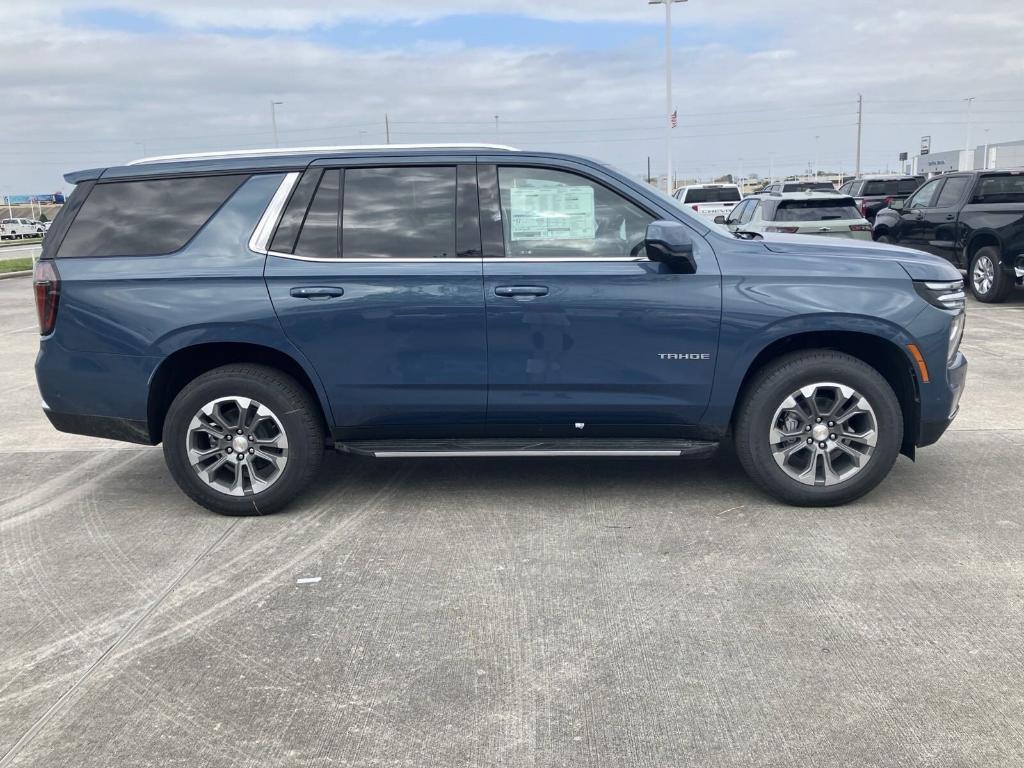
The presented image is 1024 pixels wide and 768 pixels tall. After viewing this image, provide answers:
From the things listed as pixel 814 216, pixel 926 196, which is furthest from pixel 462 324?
pixel 926 196

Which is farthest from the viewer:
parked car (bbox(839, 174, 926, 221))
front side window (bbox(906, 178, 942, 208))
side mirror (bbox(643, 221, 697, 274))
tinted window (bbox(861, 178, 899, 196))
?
tinted window (bbox(861, 178, 899, 196))

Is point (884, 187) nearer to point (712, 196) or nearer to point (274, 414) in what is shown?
point (712, 196)

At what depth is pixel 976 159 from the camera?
5700 centimetres

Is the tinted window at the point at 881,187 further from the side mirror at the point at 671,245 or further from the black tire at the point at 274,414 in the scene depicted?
the black tire at the point at 274,414

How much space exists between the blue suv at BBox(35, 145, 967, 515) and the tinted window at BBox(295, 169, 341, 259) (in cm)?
1

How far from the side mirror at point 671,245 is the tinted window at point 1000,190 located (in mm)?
10618

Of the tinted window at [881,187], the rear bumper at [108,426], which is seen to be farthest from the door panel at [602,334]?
the tinted window at [881,187]

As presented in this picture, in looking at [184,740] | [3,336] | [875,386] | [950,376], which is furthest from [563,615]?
[3,336]

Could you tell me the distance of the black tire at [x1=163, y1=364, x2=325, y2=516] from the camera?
484 cm

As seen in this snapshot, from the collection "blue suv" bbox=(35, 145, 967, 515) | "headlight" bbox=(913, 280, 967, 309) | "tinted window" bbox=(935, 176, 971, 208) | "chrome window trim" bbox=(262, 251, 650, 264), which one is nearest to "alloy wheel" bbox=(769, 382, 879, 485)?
"blue suv" bbox=(35, 145, 967, 515)

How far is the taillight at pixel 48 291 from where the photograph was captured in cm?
489

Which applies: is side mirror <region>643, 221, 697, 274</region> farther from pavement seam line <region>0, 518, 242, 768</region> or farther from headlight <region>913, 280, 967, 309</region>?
pavement seam line <region>0, 518, 242, 768</region>

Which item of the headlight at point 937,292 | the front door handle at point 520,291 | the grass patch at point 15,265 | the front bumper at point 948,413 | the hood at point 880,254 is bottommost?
the grass patch at point 15,265

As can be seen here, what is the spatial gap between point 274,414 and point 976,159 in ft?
202
